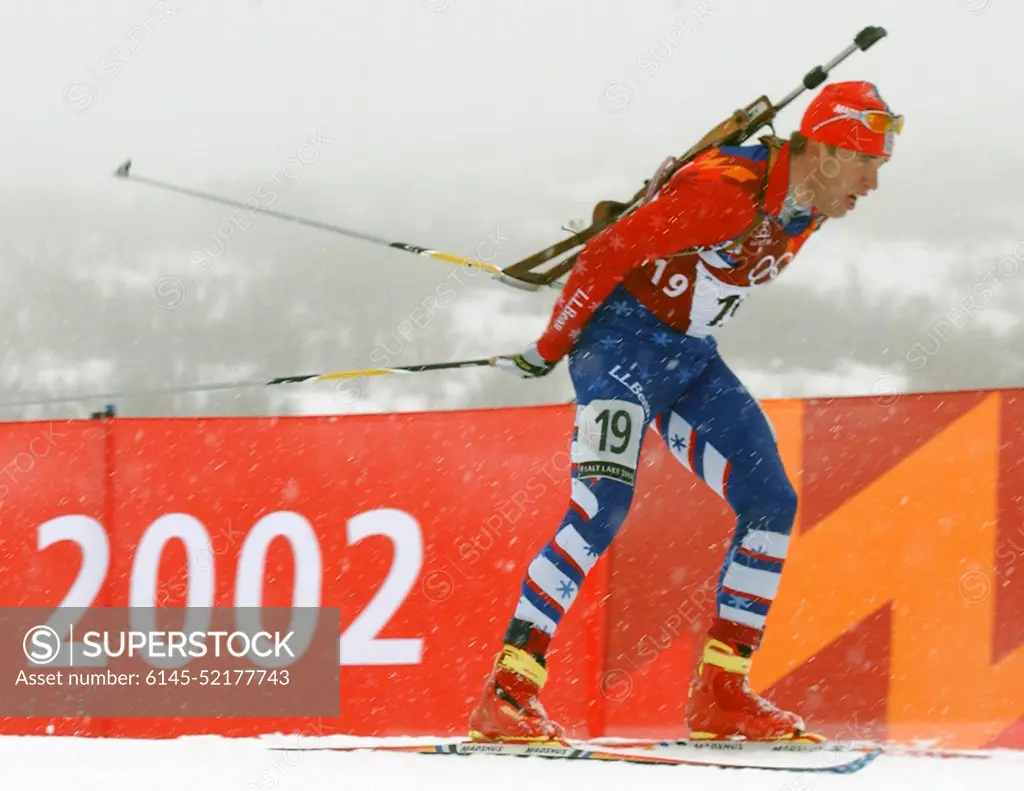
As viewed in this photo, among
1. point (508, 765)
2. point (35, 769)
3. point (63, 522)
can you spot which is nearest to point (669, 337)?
point (508, 765)

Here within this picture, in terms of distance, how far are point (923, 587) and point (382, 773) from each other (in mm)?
2164

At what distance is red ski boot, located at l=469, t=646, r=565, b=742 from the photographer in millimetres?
3367

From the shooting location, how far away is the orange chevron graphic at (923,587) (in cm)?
408

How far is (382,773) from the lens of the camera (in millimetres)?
2805

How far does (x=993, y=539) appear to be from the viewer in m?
4.13

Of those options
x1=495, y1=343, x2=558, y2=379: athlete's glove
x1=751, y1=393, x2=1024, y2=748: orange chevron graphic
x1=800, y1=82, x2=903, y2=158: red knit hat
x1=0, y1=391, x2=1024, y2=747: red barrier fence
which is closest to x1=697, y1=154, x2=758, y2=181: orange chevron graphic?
x1=800, y1=82, x2=903, y2=158: red knit hat

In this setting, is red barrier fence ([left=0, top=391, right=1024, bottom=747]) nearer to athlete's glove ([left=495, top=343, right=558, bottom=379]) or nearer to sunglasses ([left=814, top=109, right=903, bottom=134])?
athlete's glove ([left=495, top=343, right=558, bottom=379])

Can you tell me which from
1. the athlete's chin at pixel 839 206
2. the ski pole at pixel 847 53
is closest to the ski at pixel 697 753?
the athlete's chin at pixel 839 206

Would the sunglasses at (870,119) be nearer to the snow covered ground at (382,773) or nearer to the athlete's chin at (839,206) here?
the athlete's chin at (839,206)

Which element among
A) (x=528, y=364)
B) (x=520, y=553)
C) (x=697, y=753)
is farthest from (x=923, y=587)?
(x=528, y=364)

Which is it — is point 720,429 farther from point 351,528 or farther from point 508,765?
point 351,528

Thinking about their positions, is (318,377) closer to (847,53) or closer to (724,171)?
(724,171)

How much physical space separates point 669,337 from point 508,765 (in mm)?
1280

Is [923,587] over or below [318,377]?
below
